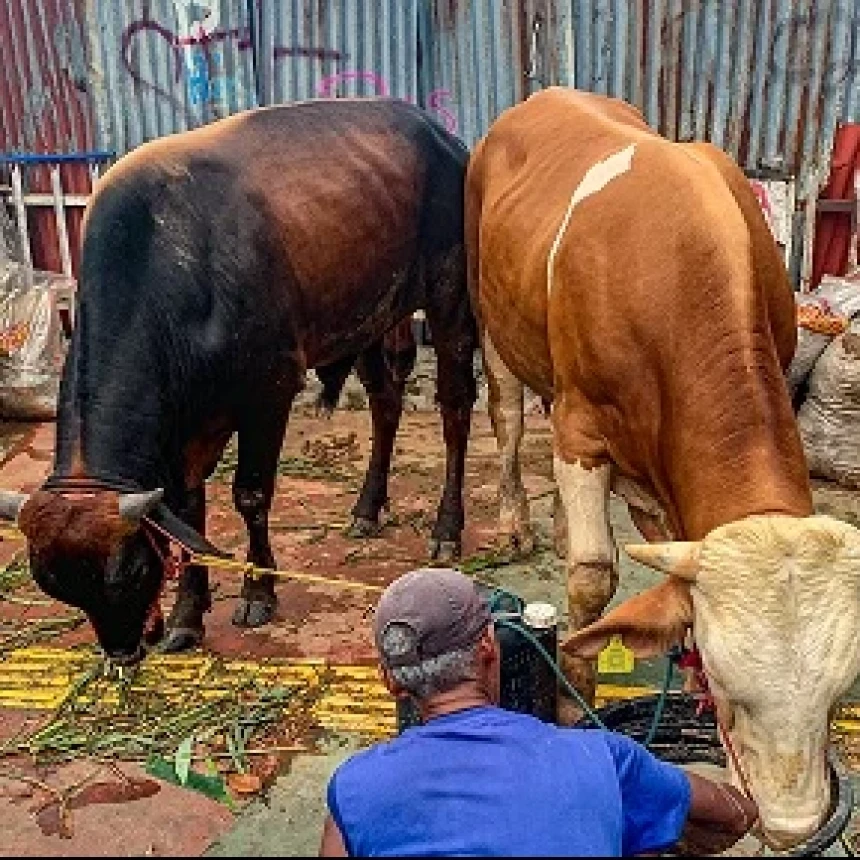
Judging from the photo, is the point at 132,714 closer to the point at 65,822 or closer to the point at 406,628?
the point at 65,822

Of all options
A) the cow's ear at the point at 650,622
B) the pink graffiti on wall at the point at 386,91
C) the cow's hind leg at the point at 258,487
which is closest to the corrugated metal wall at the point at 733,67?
the pink graffiti on wall at the point at 386,91

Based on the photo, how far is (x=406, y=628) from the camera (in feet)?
7.57

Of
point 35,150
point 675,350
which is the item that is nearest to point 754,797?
point 675,350

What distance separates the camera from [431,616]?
2.30m

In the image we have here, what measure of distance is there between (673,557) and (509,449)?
3218 millimetres

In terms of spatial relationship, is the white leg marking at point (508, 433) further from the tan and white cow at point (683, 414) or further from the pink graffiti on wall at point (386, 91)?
the pink graffiti on wall at point (386, 91)

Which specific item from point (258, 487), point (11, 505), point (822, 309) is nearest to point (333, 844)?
point (11, 505)

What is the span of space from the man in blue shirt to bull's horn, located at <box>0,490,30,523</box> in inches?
92.2

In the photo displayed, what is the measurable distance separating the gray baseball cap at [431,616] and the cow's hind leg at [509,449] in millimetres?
3946

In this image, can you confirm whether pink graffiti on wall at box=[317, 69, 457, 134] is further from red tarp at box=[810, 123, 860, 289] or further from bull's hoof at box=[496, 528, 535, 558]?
bull's hoof at box=[496, 528, 535, 558]

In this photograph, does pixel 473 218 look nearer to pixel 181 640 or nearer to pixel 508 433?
pixel 508 433

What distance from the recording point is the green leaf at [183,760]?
4238mm

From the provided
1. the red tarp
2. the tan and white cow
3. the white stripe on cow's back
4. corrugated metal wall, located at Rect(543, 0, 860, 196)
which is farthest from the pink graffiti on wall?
the white stripe on cow's back

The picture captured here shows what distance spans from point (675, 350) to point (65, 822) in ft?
8.23
